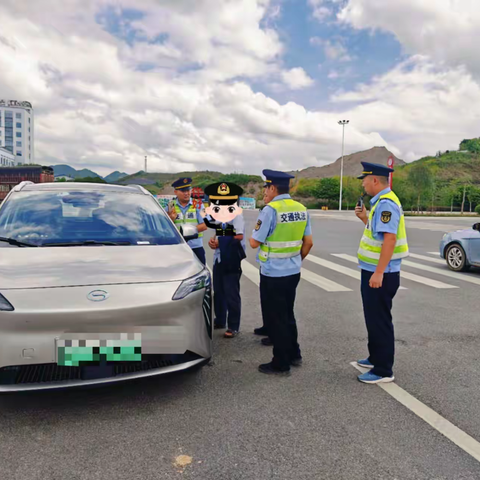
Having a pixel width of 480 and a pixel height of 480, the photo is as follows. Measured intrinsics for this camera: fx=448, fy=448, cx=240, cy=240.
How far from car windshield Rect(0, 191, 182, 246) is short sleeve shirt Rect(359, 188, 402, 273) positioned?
168cm

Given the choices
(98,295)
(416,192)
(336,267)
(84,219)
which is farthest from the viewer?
(416,192)

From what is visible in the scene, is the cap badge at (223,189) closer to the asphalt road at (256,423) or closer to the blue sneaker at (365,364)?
the asphalt road at (256,423)

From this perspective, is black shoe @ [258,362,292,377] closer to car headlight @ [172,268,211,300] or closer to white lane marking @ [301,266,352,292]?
car headlight @ [172,268,211,300]

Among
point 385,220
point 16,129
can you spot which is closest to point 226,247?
point 385,220

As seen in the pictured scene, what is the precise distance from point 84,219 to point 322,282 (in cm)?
532

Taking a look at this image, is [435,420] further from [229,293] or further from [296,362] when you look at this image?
[229,293]

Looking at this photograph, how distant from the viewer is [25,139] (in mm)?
143500

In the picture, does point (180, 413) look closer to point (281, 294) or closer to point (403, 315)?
point (281, 294)

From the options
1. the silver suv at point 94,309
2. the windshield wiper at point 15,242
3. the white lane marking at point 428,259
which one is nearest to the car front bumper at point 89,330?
the silver suv at point 94,309

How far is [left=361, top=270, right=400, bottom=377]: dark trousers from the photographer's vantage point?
362 cm

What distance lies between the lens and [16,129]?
142 metres

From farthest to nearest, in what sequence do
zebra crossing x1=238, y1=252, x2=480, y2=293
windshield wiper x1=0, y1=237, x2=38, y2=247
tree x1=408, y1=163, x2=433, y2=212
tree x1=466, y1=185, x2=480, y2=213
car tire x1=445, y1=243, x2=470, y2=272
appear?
tree x1=466, y1=185, x2=480, y2=213 < tree x1=408, y1=163, x2=433, y2=212 < car tire x1=445, y1=243, x2=470, y2=272 < zebra crossing x1=238, y1=252, x2=480, y2=293 < windshield wiper x1=0, y1=237, x2=38, y2=247

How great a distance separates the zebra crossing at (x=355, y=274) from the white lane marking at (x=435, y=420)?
403 cm

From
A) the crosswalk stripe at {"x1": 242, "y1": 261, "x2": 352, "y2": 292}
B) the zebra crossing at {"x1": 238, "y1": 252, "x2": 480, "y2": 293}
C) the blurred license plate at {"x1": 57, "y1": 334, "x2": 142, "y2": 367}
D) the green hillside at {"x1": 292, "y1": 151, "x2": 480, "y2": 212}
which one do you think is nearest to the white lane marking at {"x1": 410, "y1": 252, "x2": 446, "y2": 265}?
the zebra crossing at {"x1": 238, "y1": 252, "x2": 480, "y2": 293}
